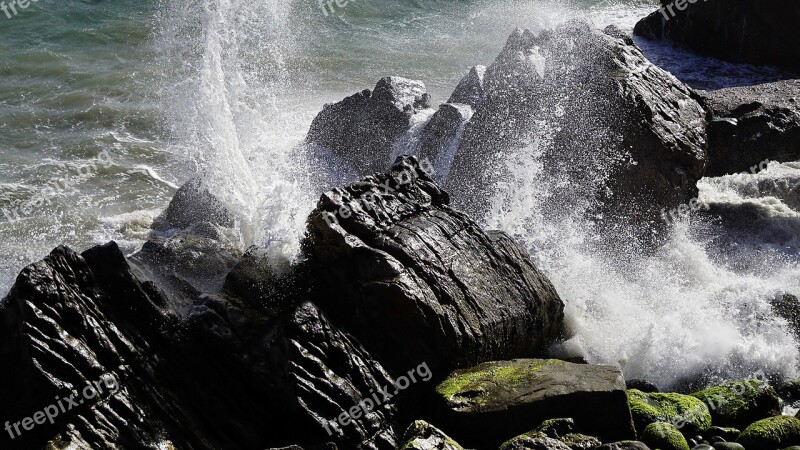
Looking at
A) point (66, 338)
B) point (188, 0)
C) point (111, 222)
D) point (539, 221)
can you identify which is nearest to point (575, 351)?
point (539, 221)

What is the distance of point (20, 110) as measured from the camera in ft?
43.9

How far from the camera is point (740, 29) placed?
49.9 ft

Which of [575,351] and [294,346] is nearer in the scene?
[294,346]


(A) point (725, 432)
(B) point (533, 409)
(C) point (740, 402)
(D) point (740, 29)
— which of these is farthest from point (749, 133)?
(B) point (533, 409)

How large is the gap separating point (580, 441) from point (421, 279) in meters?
1.71

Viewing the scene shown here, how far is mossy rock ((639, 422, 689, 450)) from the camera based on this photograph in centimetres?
593

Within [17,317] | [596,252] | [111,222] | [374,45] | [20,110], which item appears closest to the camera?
[17,317]

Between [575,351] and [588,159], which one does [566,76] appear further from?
[575,351]

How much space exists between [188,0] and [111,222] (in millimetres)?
5314

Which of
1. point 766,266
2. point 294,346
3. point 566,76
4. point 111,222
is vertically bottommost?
point 111,222
